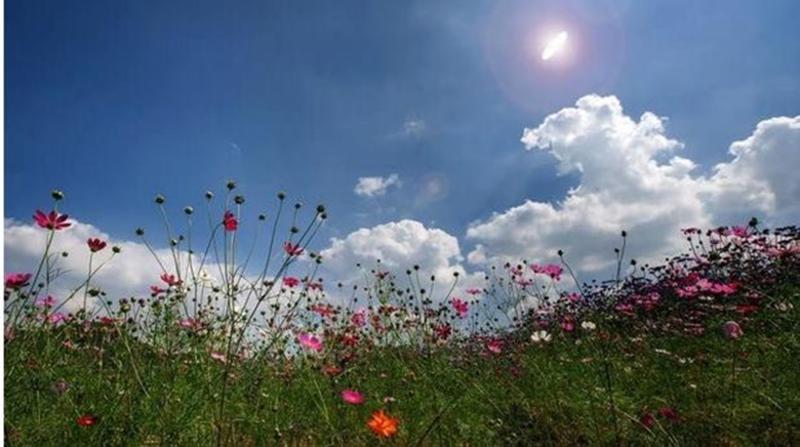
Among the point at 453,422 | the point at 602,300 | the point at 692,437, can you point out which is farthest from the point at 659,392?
the point at 602,300

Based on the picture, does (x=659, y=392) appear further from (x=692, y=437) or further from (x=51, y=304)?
(x=51, y=304)

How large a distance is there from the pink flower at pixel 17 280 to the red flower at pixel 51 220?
17.4 inches

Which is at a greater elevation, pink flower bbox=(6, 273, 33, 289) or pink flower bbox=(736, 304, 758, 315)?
pink flower bbox=(736, 304, 758, 315)

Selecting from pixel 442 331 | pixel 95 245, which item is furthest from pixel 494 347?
pixel 95 245

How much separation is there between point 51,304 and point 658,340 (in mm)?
4998

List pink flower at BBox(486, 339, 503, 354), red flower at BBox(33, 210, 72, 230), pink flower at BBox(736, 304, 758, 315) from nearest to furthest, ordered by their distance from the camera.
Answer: red flower at BBox(33, 210, 72, 230) → pink flower at BBox(736, 304, 758, 315) → pink flower at BBox(486, 339, 503, 354)

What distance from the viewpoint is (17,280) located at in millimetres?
2961

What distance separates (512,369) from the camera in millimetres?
5234

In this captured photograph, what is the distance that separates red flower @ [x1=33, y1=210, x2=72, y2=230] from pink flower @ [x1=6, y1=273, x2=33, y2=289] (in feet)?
1.45

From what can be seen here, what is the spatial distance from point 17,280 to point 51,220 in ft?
1.54

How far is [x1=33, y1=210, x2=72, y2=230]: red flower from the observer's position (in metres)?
2.70

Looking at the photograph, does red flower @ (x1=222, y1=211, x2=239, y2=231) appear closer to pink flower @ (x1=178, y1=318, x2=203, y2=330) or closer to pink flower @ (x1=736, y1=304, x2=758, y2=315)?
pink flower @ (x1=178, y1=318, x2=203, y2=330)

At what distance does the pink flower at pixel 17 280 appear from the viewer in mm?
2934

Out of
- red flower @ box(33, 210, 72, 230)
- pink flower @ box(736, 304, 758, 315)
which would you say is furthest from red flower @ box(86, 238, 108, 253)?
pink flower @ box(736, 304, 758, 315)
